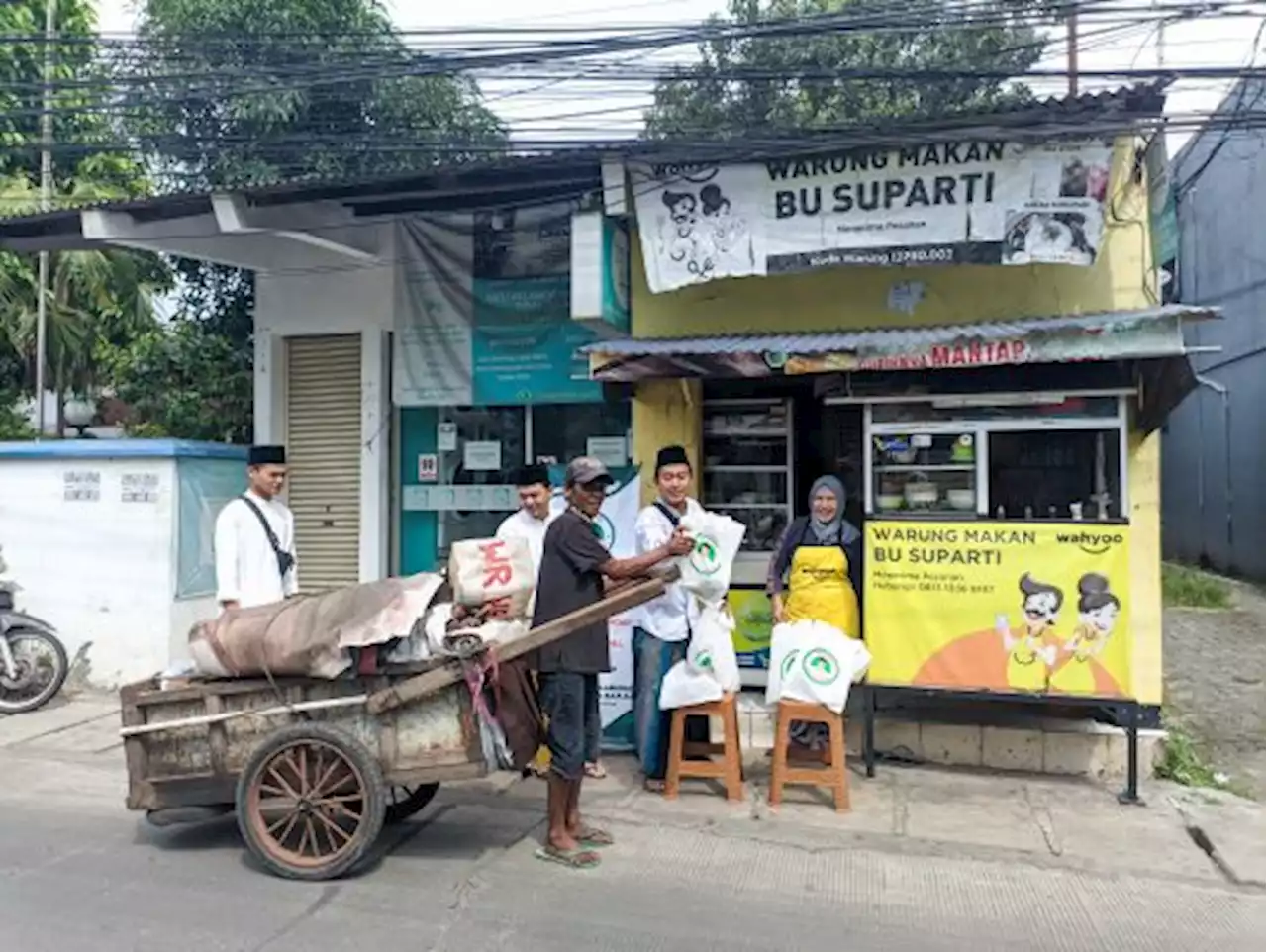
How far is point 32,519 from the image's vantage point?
28.4 feet

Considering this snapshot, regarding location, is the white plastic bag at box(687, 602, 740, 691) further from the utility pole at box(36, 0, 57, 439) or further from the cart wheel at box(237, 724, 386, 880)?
the utility pole at box(36, 0, 57, 439)

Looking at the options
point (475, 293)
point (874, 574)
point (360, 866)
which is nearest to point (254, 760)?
point (360, 866)

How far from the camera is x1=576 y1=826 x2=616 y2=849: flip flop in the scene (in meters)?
5.11

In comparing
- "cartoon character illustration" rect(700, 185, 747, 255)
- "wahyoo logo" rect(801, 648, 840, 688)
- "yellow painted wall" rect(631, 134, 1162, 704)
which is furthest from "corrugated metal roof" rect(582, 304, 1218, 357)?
"wahyoo logo" rect(801, 648, 840, 688)

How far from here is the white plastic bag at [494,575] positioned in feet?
15.6

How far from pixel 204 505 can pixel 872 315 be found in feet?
17.8

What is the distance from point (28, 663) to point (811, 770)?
5.90 meters

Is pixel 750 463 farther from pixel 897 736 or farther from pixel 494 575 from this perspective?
pixel 494 575

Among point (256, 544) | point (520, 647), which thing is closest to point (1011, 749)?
point (520, 647)

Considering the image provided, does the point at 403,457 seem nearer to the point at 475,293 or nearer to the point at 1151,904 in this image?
the point at 475,293

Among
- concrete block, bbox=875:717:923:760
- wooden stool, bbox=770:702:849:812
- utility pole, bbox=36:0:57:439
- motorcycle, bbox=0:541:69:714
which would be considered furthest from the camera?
utility pole, bbox=36:0:57:439

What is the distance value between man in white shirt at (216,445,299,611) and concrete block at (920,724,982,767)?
393 centimetres

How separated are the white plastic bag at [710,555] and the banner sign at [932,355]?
1306 millimetres

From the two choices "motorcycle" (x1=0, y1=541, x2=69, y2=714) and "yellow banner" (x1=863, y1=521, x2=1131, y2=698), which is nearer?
"yellow banner" (x1=863, y1=521, x2=1131, y2=698)
